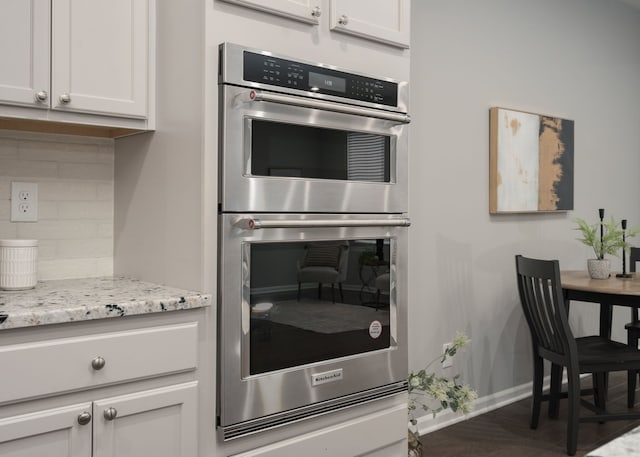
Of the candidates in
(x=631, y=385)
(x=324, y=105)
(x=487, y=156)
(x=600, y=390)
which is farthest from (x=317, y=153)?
(x=631, y=385)

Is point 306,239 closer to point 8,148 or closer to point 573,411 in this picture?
point 8,148

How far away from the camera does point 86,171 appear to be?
2299mm

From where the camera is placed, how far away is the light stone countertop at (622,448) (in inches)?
25.3

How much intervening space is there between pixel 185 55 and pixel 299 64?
365mm

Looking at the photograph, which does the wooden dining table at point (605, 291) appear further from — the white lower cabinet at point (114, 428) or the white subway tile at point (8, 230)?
the white subway tile at point (8, 230)

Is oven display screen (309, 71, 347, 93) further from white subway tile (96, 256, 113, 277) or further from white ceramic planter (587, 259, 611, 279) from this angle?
white ceramic planter (587, 259, 611, 279)

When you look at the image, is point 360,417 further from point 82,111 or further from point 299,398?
point 82,111

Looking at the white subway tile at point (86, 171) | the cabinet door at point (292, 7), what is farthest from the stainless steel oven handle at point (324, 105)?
the white subway tile at point (86, 171)

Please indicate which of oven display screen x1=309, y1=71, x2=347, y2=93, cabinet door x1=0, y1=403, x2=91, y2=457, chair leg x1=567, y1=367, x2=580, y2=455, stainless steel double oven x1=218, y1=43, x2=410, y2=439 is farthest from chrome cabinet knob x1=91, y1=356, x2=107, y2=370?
chair leg x1=567, y1=367, x2=580, y2=455

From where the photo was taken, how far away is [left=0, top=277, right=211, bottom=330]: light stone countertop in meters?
1.54

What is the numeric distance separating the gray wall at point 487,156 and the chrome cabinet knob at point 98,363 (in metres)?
1.91

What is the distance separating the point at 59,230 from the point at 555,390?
2.71 metres

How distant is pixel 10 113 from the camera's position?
1829 millimetres

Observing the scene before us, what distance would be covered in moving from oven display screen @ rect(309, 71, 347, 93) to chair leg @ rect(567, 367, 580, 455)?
1895 millimetres
